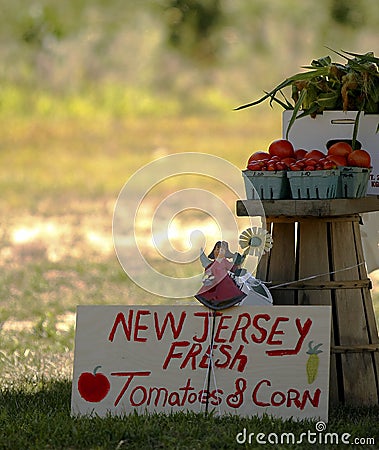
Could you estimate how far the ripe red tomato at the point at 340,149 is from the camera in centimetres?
405

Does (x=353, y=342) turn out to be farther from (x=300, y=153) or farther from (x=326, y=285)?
(x=300, y=153)

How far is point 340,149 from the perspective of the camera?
405 cm

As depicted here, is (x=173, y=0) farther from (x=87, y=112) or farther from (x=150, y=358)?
(x=150, y=358)

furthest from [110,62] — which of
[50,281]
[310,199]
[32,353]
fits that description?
[310,199]

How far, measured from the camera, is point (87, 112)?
18.9m

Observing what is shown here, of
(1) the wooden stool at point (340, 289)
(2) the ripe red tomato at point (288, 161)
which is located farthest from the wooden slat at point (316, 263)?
(2) the ripe red tomato at point (288, 161)

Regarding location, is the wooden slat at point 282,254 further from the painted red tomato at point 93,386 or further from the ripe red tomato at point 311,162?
the painted red tomato at point 93,386

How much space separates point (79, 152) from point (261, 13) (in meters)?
7.24

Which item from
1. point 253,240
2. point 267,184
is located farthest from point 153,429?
point 267,184

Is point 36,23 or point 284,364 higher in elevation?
point 36,23

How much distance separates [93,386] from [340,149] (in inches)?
53.9

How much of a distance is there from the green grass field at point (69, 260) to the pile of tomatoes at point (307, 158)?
98cm

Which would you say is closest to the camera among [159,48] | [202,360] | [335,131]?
[202,360]

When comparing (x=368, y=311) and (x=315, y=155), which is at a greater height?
(x=315, y=155)
